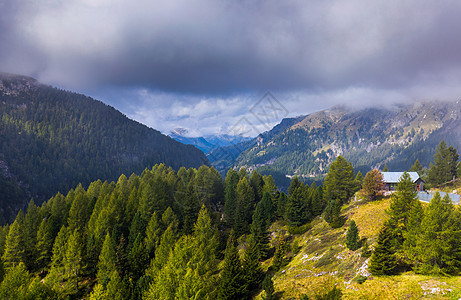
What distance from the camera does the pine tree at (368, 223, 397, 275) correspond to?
107 feet

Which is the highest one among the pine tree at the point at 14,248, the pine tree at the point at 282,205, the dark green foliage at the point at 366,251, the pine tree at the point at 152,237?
the pine tree at the point at 14,248

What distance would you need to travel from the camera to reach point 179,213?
A: 7231cm

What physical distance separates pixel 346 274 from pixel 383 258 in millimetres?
6520

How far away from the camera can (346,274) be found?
36219 mm

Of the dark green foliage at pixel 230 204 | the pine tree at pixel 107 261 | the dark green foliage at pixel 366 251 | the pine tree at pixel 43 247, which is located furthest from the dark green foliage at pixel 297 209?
the pine tree at pixel 43 247

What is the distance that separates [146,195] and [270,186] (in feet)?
143

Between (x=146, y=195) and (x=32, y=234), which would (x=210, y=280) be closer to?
(x=146, y=195)

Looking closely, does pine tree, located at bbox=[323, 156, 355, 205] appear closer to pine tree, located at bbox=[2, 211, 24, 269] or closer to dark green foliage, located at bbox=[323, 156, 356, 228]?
dark green foliage, located at bbox=[323, 156, 356, 228]

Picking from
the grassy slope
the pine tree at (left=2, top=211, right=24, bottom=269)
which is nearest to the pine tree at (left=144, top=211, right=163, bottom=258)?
the grassy slope

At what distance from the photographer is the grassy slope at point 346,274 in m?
28.2

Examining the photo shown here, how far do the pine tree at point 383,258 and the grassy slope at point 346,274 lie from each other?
3.74 feet

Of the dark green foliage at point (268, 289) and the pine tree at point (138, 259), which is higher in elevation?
the pine tree at point (138, 259)

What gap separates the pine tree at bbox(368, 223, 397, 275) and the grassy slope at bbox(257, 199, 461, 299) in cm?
114

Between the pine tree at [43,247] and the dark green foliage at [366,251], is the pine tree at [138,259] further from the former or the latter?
the dark green foliage at [366,251]
